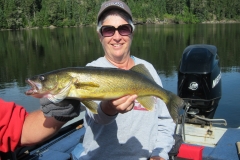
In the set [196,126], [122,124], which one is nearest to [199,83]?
[196,126]

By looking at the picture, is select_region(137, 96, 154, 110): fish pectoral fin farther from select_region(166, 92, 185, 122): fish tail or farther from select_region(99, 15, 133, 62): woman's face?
select_region(99, 15, 133, 62): woman's face

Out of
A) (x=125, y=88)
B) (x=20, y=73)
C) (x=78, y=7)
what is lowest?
(x=20, y=73)

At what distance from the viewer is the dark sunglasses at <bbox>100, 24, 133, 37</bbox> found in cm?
307

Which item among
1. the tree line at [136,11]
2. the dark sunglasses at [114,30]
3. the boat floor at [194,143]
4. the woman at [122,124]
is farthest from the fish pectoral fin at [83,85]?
the tree line at [136,11]

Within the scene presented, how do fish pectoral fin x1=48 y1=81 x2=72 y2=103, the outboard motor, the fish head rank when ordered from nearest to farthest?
fish pectoral fin x1=48 y1=81 x2=72 y2=103, the fish head, the outboard motor

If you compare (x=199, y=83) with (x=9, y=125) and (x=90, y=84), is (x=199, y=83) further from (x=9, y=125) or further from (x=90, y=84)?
(x=9, y=125)

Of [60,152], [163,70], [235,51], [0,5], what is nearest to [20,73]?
[163,70]

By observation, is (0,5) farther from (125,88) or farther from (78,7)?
(125,88)

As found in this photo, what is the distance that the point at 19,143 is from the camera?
2494mm

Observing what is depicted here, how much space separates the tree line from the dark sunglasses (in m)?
95.1

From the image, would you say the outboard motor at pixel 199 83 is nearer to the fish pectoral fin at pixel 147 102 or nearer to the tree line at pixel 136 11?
the fish pectoral fin at pixel 147 102

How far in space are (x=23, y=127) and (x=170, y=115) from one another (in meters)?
1.62

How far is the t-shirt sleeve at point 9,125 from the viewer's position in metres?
2.39

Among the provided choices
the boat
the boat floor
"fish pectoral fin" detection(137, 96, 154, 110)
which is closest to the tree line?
the boat
